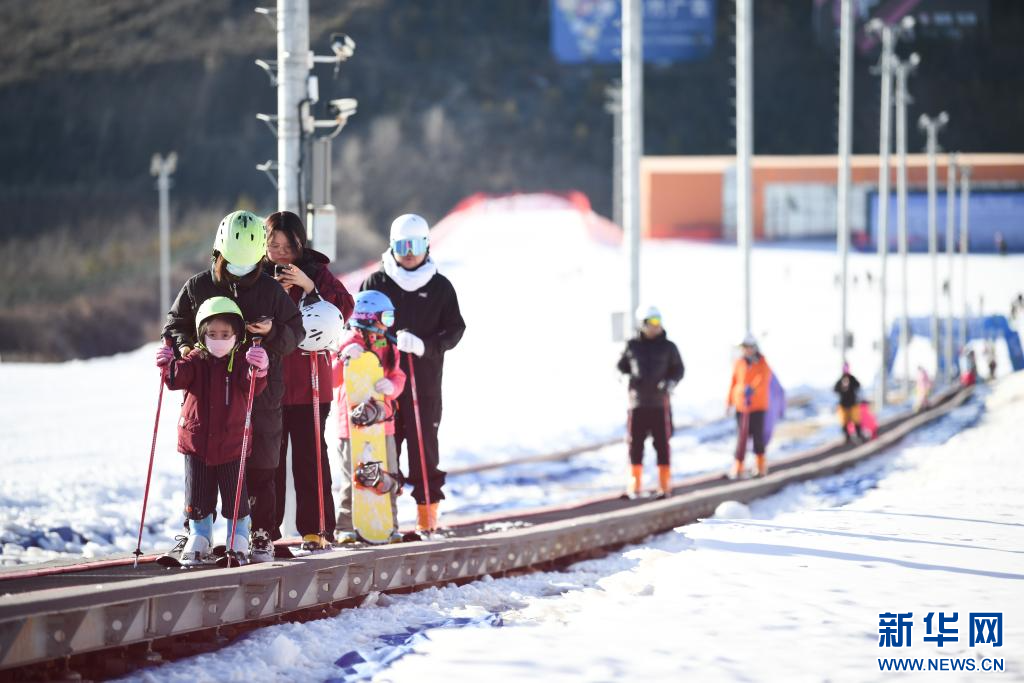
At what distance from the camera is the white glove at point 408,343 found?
31.4ft

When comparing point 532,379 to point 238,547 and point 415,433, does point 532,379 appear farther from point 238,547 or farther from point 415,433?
point 238,547

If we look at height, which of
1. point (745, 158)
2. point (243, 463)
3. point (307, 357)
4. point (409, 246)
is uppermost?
point (745, 158)

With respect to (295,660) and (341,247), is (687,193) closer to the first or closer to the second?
(341,247)

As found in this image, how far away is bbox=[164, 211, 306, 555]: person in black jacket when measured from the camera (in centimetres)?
790

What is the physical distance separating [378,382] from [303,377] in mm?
650

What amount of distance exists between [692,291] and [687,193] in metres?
13.7

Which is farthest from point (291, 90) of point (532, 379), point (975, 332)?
point (975, 332)

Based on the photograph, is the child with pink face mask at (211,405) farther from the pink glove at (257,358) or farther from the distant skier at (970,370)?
the distant skier at (970,370)

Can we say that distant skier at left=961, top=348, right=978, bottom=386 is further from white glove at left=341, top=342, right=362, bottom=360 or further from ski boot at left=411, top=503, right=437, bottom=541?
white glove at left=341, top=342, right=362, bottom=360

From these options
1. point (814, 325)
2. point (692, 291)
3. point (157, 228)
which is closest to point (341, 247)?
point (157, 228)

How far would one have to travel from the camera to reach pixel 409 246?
9.79 metres

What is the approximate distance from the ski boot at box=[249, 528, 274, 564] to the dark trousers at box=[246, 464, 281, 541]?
43 mm

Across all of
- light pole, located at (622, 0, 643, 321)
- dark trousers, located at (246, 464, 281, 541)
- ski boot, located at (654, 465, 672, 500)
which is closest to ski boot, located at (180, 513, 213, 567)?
dark trousers, located at (246, 464, 281, 541)

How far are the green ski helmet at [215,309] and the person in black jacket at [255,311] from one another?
0.18m
